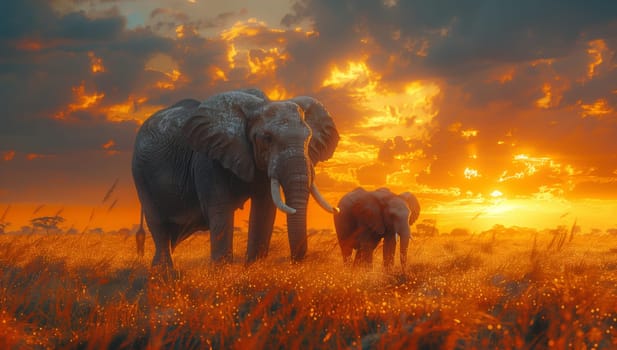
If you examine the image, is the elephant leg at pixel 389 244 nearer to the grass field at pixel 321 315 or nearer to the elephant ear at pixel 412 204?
the elephant ear at pixel 412 204

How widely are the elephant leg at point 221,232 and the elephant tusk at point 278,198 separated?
3.36 ft

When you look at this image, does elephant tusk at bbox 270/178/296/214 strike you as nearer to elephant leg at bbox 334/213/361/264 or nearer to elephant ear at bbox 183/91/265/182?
elephant ear at bbox 183/91/265/182

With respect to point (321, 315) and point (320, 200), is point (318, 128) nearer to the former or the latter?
point (320, 200)

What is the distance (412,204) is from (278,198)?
22.2 ft

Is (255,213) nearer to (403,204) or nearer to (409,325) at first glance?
(403,204)

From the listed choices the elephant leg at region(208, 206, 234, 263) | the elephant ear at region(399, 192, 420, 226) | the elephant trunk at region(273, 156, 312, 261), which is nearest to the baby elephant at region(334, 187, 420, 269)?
the elephant ear at region(399, 192, 420, 226)

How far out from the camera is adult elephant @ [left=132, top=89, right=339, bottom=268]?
32.5 feet

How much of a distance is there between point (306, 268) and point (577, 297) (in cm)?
334

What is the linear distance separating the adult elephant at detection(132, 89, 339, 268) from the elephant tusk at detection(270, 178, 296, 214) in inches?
0.7

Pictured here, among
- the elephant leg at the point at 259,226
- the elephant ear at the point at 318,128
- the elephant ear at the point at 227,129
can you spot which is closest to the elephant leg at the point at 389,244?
Answer: the elephant ear at the point at 318,128

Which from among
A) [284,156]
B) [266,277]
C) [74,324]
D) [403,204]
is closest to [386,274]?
[266,277]

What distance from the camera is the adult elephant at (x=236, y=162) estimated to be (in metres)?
9.91

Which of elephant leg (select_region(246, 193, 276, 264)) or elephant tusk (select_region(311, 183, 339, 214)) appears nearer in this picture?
elephant tusk (select_region(311, 183, 339, 214))

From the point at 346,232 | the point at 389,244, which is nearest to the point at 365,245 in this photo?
the point at 389,244
